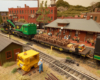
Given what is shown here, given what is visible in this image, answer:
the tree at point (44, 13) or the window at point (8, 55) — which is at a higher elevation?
the tree at point (44, 13)

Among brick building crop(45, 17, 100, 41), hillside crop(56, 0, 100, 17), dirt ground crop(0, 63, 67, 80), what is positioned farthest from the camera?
hillside crop(56, 0, 100, 17)

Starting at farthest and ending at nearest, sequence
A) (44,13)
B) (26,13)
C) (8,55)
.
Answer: (26,13)
(44,13)
(8,55)

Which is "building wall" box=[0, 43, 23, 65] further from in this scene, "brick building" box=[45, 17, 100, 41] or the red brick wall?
the red brick wall

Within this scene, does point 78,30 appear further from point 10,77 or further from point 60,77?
point 10,77

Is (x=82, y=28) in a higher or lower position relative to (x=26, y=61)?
higher

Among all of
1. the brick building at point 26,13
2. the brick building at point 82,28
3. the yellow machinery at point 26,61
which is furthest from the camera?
the brick building at point 26,13

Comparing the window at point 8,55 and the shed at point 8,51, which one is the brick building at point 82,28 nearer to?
the shed at point 8,51

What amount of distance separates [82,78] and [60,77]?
1.85m

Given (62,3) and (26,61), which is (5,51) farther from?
(62,3)

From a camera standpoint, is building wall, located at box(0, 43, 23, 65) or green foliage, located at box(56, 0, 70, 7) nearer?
building wall, located at box(0, 43, 23, 65)

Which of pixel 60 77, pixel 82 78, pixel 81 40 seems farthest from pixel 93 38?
pixel 60 77

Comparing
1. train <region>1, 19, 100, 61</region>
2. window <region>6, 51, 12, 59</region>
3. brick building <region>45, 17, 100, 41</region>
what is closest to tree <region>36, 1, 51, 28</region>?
brick building <region>45, 17, 100, 41</region>

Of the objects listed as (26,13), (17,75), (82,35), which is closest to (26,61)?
(17,75)

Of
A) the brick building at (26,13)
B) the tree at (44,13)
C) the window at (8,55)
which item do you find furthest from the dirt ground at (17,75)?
the brick building at (26,13)
